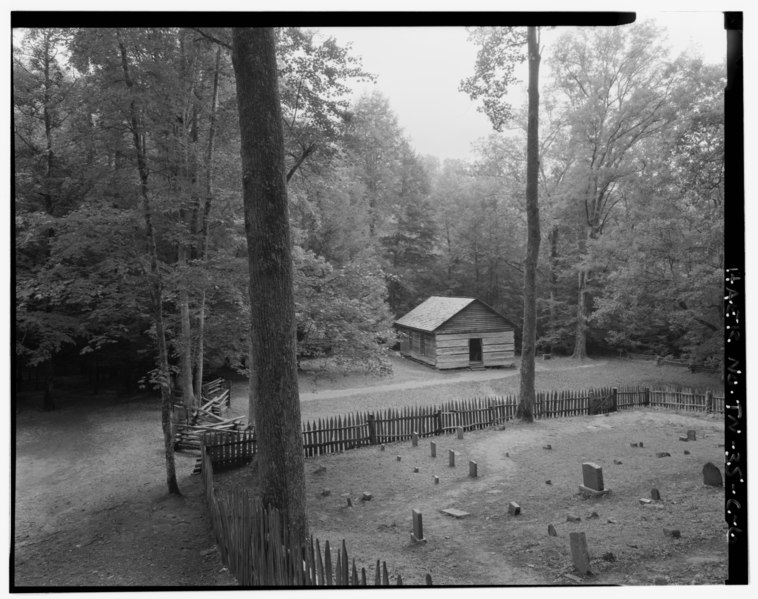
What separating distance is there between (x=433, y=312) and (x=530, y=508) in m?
12.5

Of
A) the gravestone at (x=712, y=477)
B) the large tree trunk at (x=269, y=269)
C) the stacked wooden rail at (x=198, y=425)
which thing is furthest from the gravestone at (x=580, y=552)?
the stacked wooden rail at (x=198, y=425)

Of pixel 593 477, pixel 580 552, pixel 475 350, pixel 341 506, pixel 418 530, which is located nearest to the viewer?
pixel 580 552

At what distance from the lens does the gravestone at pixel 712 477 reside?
14.4ft

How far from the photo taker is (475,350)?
16.9m

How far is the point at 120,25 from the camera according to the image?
4.22 meters

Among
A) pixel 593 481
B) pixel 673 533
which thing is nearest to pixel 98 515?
pixel 593 481

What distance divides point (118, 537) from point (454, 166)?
24.4 feet

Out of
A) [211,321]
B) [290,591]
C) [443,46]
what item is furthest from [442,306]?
[290,591]

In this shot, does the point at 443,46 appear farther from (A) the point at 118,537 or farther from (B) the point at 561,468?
(A) the point at 118,537

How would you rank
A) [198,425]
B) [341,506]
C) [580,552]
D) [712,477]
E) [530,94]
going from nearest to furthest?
[580,552], [712,477], [341,506], [530,94], [198,425]

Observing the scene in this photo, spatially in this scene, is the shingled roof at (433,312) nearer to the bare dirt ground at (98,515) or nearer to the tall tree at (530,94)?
the tall tree at (530,94)

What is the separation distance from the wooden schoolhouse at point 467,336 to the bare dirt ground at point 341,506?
7507 mm

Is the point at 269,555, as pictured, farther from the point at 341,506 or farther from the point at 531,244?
the point at 531,244

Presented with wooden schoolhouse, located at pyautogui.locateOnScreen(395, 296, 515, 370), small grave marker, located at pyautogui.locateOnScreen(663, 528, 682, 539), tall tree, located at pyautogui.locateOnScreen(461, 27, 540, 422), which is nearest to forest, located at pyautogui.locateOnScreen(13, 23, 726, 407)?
tall tree, located at pyautogui.locateOnScreen(461, 27, 540, 422)
